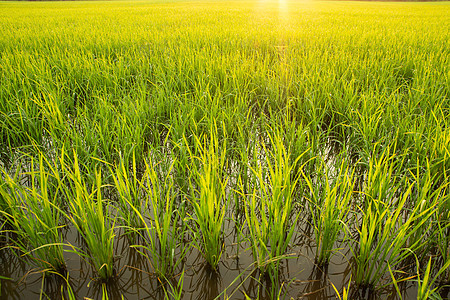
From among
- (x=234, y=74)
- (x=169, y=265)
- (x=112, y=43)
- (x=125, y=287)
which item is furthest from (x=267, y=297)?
(x=112, y=43)

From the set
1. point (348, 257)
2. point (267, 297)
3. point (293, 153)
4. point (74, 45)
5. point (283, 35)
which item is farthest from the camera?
point (283, 35)

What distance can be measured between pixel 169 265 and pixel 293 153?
1052 millimetres

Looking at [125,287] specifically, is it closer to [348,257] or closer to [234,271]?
[234,271]

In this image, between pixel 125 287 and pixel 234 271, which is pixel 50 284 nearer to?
pixel 125 287

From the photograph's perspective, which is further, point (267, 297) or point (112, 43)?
point (112, 43)

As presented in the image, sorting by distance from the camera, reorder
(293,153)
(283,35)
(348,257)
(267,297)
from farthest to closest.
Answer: (283,35), (293,153), (348,257), (267,297)

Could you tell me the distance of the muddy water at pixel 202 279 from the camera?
1.08 m

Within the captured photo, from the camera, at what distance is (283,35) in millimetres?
4941

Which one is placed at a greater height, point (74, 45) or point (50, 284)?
point (74, 45)

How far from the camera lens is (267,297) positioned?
1.07m

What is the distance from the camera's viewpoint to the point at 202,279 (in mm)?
1138

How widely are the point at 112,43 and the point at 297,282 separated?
4356mm

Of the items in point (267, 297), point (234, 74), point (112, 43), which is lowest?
point (267, 297)

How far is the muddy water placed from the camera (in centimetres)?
108
